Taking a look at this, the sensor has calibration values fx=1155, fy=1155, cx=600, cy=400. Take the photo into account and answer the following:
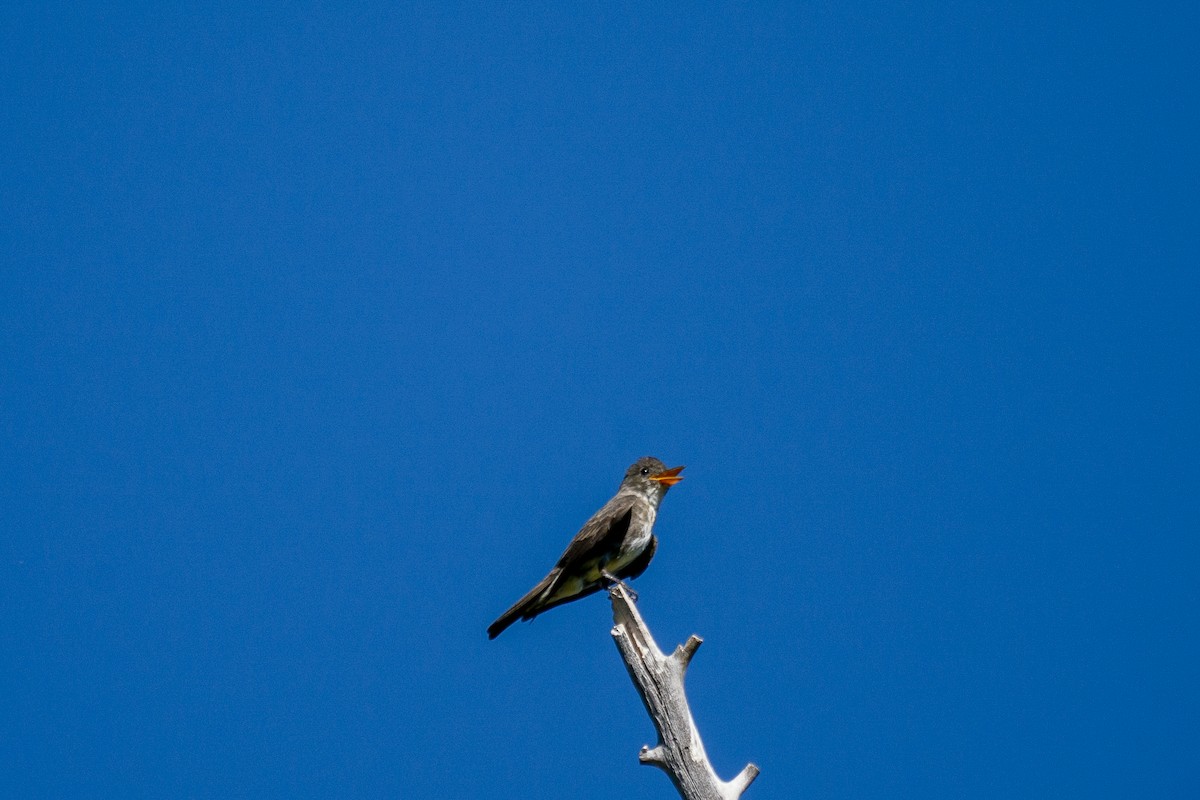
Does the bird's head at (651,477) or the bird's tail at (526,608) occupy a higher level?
the bird's head at (651,477)

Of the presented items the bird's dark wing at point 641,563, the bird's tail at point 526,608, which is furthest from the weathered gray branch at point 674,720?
the bird's dark wing at point 641,563

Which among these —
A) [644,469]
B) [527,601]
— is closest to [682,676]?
[527,601]

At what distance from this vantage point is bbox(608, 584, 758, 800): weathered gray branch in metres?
7.17

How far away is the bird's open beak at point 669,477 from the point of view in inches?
412

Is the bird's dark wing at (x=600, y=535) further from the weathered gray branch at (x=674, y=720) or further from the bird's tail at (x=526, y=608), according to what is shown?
the weathered gray branch at (x=674, y=720)

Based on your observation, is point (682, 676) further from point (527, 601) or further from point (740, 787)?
point (527, 601)

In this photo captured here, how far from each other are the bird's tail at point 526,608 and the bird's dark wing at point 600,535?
0.21 m

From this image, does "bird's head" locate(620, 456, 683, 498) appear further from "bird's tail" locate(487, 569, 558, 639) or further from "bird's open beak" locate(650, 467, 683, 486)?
"bird's tail" locate(487, 569, 558, 639)

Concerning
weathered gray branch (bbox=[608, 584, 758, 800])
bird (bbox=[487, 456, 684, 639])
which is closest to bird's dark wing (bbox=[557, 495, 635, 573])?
bird (bbox=[487, 456, 684, 639])

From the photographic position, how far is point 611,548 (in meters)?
9.98

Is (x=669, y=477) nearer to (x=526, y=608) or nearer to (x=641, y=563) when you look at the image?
(x=641, y=563)

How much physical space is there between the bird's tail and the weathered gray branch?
1642mm

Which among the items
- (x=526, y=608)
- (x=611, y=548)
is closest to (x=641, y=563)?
(x=611, y=548)

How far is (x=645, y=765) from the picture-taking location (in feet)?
24.1
